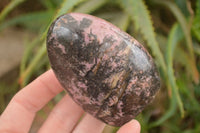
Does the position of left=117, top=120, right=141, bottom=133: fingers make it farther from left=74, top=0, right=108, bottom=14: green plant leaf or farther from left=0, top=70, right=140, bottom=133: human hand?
left=74, top=0, right=108, bottom=14: green plant leaf

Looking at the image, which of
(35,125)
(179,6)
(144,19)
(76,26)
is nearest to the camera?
(76,26)

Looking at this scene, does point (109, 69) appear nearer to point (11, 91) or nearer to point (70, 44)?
point (70, 44)

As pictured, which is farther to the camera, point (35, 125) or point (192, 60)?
point (35, 125)

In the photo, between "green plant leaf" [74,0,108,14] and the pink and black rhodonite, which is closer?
the pink and black rhodonite

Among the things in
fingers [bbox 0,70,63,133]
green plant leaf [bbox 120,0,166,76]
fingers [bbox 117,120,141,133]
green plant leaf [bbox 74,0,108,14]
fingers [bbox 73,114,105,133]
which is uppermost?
green plant leaf [bbox 74,0,108,14]

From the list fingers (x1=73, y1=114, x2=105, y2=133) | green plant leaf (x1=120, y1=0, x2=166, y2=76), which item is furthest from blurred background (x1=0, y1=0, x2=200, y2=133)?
fingers (x1=73, y1=114, x2=105, y2=133)

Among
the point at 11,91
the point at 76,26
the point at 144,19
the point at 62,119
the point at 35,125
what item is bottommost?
the point at 35,125

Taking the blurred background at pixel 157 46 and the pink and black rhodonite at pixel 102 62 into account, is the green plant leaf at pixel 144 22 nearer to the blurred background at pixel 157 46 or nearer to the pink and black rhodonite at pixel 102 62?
the blurred background at pixel 157 46

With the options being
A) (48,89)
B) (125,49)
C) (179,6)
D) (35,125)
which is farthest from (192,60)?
(35,125)

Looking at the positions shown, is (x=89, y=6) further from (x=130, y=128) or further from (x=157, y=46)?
(x=130, y=128)
